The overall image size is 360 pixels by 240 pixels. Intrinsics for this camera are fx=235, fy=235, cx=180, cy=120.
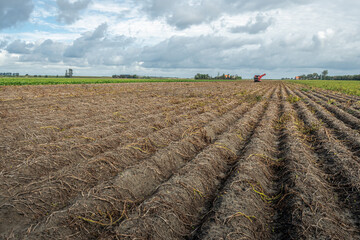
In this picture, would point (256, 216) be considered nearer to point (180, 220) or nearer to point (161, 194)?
point (180, 220)

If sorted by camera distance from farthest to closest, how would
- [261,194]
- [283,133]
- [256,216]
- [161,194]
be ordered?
[283,133] < [261,194] < [161,194] < [256,216]

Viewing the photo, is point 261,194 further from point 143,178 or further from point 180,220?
point 143,178

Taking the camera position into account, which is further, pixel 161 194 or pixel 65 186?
pixel 65 186

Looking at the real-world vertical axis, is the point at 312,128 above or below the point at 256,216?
above

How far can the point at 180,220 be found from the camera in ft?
12.6

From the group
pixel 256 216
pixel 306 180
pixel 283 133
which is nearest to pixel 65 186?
pixel 256 216

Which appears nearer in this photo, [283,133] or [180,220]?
[180,220]

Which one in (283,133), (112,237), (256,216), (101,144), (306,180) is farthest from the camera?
(283,133)

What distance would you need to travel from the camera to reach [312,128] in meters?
10.0

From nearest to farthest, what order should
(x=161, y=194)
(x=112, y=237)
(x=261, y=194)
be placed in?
(x=112, y=237) → (x=161, y=194) → (x=261, y=194)

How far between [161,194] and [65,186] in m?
2.04

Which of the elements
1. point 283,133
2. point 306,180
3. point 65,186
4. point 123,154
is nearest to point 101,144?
point 123,154

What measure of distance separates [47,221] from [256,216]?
338cm

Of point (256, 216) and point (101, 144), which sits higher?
point (101, 144)
